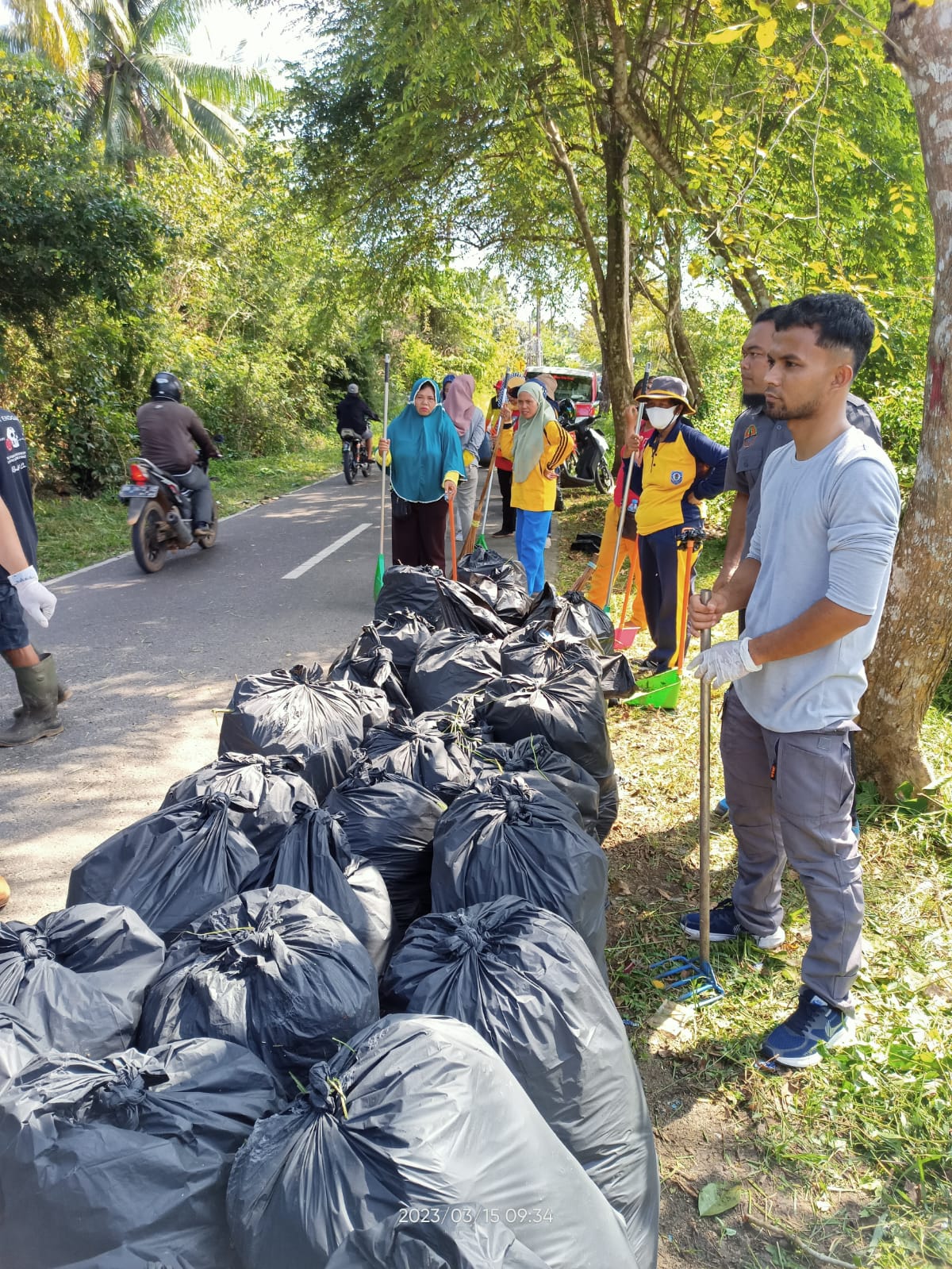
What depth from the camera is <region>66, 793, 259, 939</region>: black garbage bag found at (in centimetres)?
235

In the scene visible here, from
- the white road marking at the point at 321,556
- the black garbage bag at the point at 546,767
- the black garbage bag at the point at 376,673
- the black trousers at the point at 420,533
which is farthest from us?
the white road marking at the point at 321,556

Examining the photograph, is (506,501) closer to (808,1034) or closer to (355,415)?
(355,415)

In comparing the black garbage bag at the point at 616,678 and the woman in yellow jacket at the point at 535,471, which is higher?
the woman in yellow jacket at the point at 535,471

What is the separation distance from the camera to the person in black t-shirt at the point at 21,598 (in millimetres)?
4141

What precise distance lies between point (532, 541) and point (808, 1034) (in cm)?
490

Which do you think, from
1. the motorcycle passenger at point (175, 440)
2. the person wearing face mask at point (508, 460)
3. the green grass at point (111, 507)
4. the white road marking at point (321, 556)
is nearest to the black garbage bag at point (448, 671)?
the person wearing face mask at point (508, 460)

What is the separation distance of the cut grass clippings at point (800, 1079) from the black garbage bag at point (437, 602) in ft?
5.12

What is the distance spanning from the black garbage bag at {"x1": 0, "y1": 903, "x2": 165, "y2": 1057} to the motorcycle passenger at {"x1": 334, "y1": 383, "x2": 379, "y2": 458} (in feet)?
45.4

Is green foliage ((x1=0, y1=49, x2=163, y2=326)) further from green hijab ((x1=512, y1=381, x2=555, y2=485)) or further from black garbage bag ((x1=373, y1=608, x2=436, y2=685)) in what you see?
black garbage bag ((x1=373, y1=608, x2=436, y2=685))

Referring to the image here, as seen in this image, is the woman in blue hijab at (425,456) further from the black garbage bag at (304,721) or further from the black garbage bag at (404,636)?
the black garbage bag at (304,721)

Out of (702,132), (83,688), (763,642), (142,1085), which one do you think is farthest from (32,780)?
(702,132)

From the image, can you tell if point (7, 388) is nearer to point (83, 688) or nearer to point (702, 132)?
point (83, 688)

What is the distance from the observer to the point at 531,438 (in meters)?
7.02

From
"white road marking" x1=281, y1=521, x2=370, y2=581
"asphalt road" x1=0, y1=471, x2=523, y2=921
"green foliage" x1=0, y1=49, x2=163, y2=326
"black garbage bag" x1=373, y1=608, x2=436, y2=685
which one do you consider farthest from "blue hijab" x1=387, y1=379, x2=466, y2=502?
"green foliage" x1=0, y1=49, x2=163, y2=326
